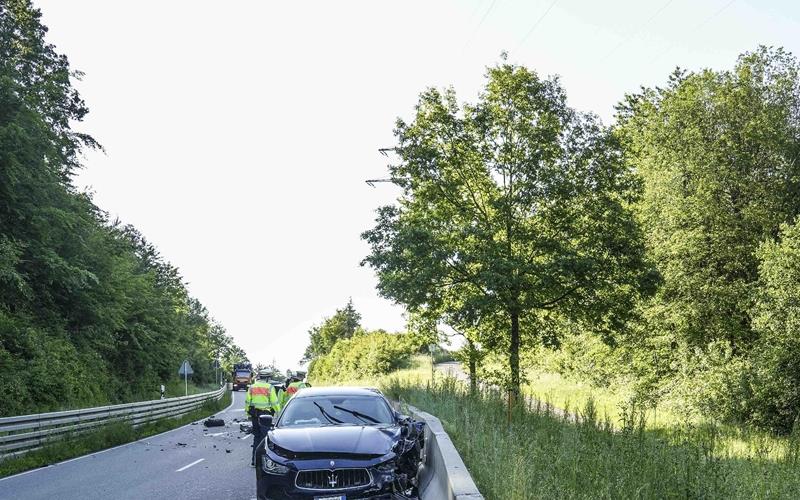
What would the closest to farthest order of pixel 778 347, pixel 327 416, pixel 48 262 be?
pixel 327 416
pixel 778 347
pixel 48 262

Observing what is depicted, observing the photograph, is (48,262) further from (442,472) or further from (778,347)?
(778,347)

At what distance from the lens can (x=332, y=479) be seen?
728 cm

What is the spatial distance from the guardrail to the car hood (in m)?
9.27

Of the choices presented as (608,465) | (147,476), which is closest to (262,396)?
(147,476)

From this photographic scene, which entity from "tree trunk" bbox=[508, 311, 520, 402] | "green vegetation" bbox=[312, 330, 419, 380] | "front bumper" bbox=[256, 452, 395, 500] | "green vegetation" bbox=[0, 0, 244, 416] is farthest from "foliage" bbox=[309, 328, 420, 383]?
"front bumper" bbox=[256, 452, 395, 500]

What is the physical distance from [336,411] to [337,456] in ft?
5.43

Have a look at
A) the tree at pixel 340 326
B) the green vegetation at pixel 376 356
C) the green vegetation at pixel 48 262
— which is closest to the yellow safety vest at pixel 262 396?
the green vegetation at pixel 48 262

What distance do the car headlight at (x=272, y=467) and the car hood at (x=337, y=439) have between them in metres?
0.20

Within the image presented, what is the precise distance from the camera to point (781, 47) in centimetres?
2923

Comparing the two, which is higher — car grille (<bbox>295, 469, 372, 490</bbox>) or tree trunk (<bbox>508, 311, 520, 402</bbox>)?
tree trunk (<bbox>508, 311, 520, 402</bbox>)

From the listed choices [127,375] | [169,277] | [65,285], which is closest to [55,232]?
[65,285]

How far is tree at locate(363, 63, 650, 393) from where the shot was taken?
2298 cm

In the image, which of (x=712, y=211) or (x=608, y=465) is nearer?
(x=608, y=465)

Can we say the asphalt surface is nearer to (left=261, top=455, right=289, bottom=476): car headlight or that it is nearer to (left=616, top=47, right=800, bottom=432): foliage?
(left=261, top=455, right=289, bottom=476): car headlight
